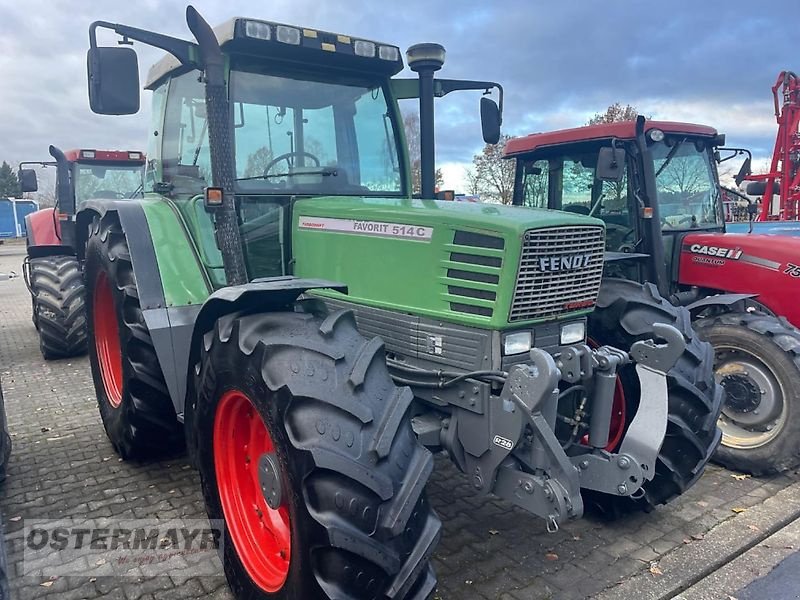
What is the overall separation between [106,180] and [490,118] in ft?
22.5

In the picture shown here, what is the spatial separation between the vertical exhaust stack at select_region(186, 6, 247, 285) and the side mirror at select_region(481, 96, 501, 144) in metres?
1.67

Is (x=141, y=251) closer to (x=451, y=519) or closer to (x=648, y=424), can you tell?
(x=451, y=519)

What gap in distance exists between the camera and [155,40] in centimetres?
319

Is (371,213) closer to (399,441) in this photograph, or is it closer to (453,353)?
(453,353)

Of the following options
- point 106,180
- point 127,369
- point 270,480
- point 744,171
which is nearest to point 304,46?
point 127,369

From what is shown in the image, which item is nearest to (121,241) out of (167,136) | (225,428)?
(167,136)

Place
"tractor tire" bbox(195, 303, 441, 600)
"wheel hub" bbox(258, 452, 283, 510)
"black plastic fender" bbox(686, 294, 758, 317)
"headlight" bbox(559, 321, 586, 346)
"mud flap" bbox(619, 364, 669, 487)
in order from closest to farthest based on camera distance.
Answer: "tractor tire" bbox(195, 303, 441, 600) < "wheel hub" bbox(258, 452, 283, 510) < "mud flap" bbox(619, 364, 669, 487) < "headlight" bbox(559, 321, 586, 346) < "black plastic fender" bbox(686, 294, 758, 317)

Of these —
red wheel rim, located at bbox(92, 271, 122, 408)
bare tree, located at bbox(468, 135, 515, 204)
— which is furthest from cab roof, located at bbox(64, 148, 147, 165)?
bare tree, located at bbox(468, 135, 515, 204)

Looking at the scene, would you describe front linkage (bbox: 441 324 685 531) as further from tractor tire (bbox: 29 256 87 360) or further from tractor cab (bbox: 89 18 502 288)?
tractor tire (bbox: 29 256 87 360)

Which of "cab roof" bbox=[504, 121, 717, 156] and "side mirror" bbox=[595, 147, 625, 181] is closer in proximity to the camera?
"side mirror" bbox=[595, 147, 625, 181]

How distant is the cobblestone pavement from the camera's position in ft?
9.45

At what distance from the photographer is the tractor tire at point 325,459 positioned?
6.86 ft

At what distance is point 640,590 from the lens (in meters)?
2.88

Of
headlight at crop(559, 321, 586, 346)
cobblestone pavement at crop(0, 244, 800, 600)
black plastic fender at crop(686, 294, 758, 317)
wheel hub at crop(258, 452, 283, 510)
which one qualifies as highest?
headlight at crop(559, 321, 586, 346)
